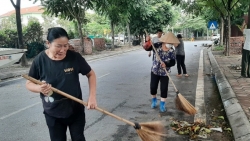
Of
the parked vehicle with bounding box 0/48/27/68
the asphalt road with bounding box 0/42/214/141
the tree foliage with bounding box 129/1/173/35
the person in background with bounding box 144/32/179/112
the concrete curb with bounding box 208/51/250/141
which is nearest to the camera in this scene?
the concrete curb with bounding box 208/51/250/141

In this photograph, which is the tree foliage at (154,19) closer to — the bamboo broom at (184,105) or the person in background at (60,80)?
the bamboo broom at (184,105)

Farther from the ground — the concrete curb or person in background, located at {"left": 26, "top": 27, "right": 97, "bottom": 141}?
person in background, located at {"left": 26, "top": 27, "right": 97, "bottom": 141}

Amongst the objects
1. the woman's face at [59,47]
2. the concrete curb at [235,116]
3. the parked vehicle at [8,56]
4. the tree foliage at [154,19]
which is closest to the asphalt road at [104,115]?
the concrete curb at [235,116]

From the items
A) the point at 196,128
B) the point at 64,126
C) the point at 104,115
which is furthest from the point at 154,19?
the point at 64,126

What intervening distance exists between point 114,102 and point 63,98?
11.5 feet

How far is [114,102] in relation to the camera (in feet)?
19.5

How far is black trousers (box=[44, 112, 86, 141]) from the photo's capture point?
252 cm

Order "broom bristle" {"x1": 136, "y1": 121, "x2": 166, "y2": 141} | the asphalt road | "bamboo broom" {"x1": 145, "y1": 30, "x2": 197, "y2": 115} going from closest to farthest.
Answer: "broom bristle" {"x1": 136, "y1": 121, "x2": 166, "y2": 141}, the asphalt road, "bamboo broom" {"x1": 145, "y1": 30, "x2": 197, "y2": 115}

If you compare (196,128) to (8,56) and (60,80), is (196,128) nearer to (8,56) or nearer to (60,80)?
(60,80)

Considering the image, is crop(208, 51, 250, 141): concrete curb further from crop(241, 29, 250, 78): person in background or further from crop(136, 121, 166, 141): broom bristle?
crop(241, 29, 250, 78): person in background

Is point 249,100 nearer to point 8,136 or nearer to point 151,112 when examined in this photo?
point 151,112

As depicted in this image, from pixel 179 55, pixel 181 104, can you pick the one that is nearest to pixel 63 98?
pixel 181 104

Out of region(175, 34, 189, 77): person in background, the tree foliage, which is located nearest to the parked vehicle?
region(175, 34, 189, 77): person in background

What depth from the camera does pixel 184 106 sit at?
4.76 meters
